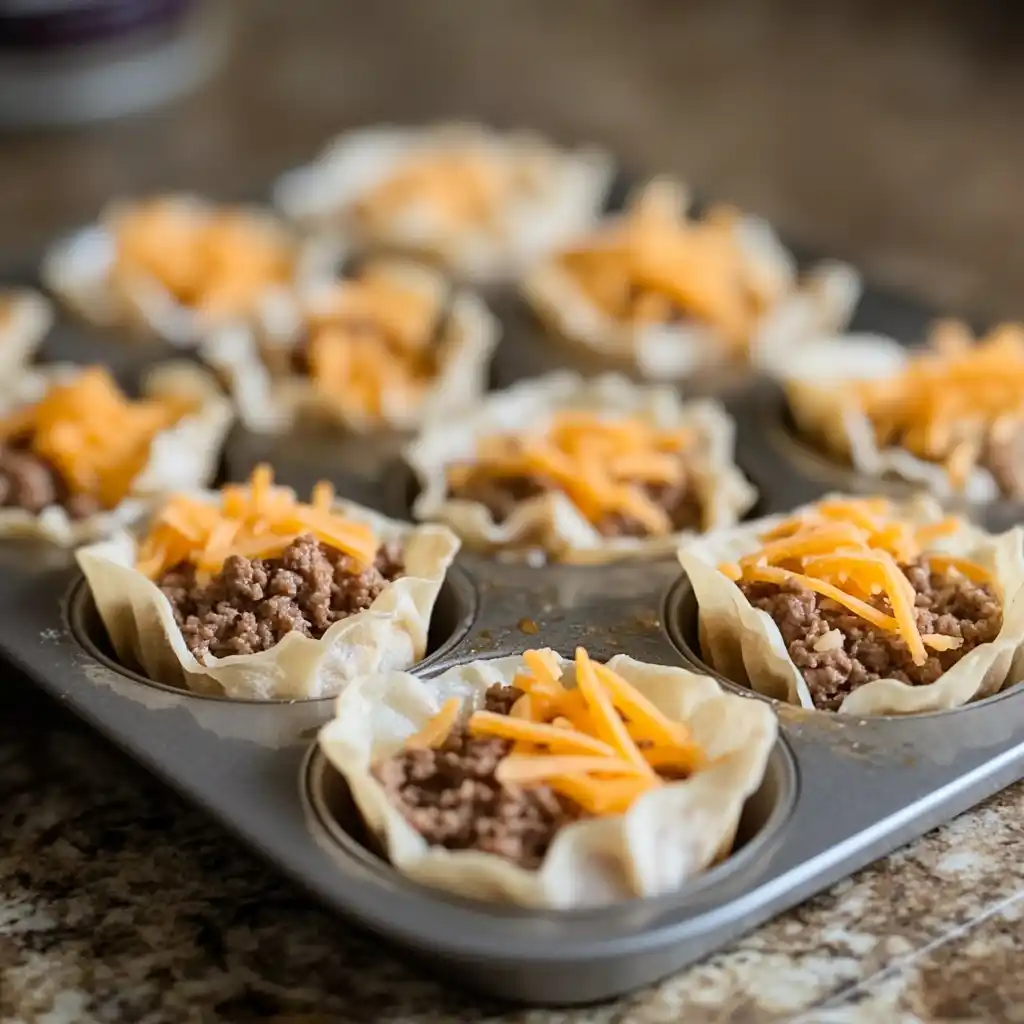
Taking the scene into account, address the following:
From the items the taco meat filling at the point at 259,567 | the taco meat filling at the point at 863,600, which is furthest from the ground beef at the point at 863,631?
the taco meat filling at the point at 259,567

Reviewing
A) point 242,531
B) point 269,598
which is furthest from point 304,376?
point 269,598

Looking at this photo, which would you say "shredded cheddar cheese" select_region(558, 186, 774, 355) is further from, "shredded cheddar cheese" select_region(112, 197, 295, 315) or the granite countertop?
"shredded cheddar cheese" select_region(112, 197, 295, 315)

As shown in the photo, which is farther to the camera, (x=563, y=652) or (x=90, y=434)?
(x=90, y=434)

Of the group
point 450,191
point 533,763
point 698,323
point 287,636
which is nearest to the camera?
point 533,763

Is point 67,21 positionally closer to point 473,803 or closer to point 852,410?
point 852,410

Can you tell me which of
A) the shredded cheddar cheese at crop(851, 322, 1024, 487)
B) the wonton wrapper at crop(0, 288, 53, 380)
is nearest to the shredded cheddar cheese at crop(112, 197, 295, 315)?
the wonton wrapper at crop(0, 288, 53, 380)

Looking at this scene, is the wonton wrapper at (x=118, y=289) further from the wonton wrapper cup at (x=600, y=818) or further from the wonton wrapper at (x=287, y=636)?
the wonton wrapper cup at (x=600, y=818)
